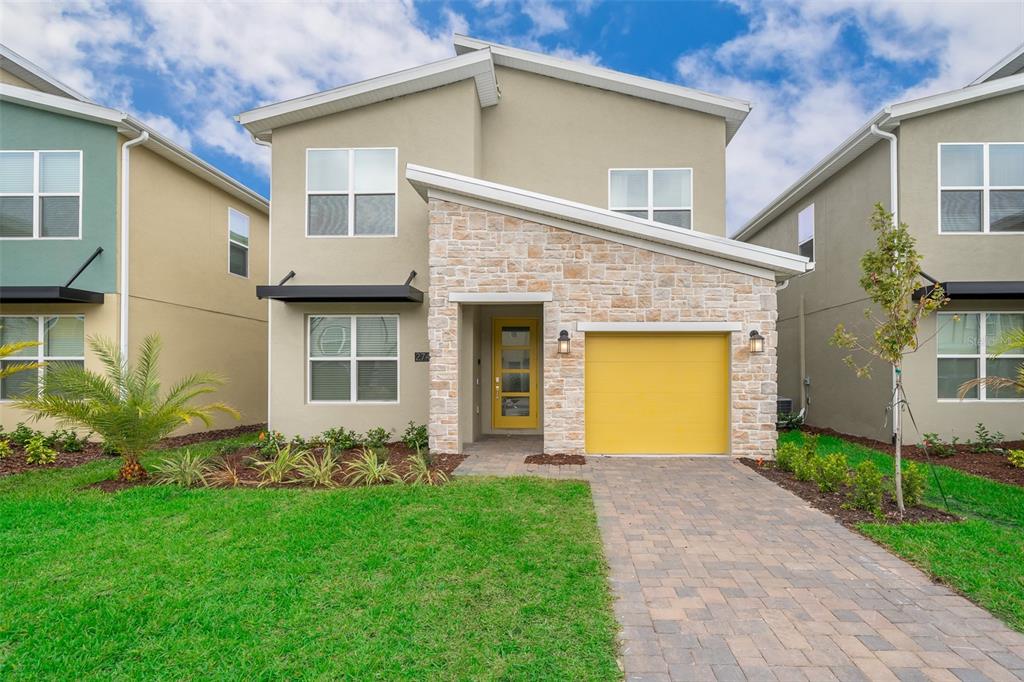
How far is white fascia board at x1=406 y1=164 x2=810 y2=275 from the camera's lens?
829 cm

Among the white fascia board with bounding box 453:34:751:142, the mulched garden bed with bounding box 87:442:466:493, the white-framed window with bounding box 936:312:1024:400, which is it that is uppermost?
the white fascia board with bounding box 453:34:751:142

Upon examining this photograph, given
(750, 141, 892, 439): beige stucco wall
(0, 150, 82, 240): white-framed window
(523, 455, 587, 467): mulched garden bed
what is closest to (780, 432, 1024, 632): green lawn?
(750, 141, 892, 439): beige stucco wall

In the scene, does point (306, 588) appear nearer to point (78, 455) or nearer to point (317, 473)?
point (317, 473)

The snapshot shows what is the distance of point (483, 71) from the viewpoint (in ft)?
31.8

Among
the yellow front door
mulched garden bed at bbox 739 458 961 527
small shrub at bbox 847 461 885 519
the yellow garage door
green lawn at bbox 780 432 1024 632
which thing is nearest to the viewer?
green lawn at bbox 780 432 1024 632

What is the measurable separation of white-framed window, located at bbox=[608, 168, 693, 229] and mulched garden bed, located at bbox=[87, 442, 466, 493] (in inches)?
245

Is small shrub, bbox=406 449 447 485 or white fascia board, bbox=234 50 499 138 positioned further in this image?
white fascia board, bbox=234 50 499 138

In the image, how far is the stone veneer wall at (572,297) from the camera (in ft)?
27.9

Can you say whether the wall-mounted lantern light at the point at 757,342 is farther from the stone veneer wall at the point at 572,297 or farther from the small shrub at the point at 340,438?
the small shrub at the point at 340,438

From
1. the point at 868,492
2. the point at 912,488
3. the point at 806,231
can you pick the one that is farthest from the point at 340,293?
the point at 806,231

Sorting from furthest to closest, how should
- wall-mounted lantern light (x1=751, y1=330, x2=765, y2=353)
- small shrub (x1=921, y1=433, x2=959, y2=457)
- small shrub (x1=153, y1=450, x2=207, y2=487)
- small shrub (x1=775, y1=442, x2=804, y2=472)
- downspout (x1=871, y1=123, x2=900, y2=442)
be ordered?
downspout (x1=871, y1=123, x2=900, y2=442)
small shrub (x1=921, y1=433, x2=959, y2=457)
wall-mounted lantern light (x1=751, y1=330, x2=765, y2=353)
small shrub (x1=775, y1=442, x2=804, y2=472)
small shrub (x1=153, y1=450, x2=207, y2=487)

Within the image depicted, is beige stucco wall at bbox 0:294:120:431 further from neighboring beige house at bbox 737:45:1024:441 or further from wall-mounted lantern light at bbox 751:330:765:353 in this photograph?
neighboring beige house at bbox 737:45:1024:441

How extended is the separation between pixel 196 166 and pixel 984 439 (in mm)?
17414

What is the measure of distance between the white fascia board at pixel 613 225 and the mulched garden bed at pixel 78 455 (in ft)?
24.7
